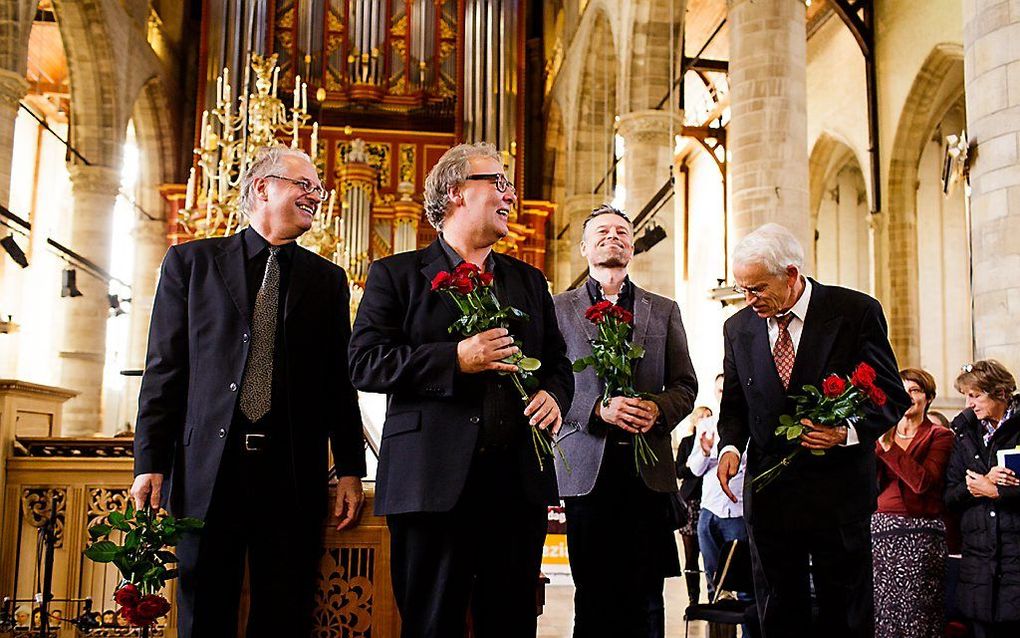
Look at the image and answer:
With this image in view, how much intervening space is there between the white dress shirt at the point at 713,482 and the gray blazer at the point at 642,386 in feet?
7.75

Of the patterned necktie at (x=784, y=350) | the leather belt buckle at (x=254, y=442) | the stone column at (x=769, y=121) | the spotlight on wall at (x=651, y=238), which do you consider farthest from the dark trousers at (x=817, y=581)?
the spotlight on wall at (x=651, y=238)

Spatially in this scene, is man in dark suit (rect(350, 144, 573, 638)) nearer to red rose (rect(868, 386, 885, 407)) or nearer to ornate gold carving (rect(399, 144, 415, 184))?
red rose (rect(868, 386, 885, 407))

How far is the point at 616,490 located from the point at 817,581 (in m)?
0.60

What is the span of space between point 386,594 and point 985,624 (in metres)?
2.64

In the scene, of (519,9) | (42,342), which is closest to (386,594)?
(519,9)

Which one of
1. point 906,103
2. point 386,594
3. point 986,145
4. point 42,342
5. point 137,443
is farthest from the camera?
point 42,342

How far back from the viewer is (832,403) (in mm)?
2633

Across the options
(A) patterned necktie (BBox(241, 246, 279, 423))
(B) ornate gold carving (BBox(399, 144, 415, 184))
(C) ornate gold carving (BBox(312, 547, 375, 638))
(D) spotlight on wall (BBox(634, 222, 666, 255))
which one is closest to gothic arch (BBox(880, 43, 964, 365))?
(D) spotlight on wall (BBox(634, 222, 666, 255))

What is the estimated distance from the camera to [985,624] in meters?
4.02

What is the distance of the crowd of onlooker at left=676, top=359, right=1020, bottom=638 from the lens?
3.95m

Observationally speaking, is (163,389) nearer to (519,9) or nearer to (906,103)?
(906,103)

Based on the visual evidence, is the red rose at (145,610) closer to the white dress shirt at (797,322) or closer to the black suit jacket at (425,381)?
the black suit jacket at (425,381)

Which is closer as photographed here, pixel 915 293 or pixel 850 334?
pixel 850 334

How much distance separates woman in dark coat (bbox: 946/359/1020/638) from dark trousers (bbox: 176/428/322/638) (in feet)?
9.38
